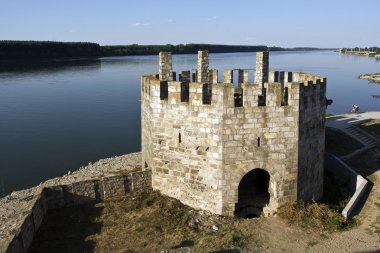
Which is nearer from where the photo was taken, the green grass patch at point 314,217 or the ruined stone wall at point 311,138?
the green grass patch at point 314,217

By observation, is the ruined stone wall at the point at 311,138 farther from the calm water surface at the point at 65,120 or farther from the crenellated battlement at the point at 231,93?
the calm water surface at the point at 65,120

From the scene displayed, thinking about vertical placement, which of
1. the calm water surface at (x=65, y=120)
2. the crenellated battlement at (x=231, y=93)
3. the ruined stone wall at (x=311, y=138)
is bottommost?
the calm water surface at (x=65, y=120)

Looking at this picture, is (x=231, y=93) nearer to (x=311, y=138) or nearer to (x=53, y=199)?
(x=311, y=138)

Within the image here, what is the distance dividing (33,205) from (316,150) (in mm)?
9267

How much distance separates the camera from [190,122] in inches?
482

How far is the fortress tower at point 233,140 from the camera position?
461 inches

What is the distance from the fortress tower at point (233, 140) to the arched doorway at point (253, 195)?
0.04 metres

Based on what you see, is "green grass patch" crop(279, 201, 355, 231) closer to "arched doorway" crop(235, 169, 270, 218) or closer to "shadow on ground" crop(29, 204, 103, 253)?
"arched doorway" crop(235, 169, 270, 218)

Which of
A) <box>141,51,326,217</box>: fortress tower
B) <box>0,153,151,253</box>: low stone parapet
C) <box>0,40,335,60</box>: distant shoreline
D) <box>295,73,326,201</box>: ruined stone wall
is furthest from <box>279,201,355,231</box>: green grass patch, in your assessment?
<box>0,40,335,60</box>: distant shoreline

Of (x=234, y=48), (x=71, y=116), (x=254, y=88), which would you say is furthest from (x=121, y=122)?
(x=234, y=48)

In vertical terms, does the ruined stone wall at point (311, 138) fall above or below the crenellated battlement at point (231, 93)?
below

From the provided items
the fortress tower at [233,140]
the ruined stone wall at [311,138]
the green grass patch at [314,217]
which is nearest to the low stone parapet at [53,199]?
the fortress tower at [233,140]

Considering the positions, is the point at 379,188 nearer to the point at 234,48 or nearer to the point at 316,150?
the point at 316,150

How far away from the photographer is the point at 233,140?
1177 centimetres
